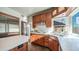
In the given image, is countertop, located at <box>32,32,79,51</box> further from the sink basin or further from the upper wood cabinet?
the upper wood cabinet

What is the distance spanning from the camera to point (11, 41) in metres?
1.62

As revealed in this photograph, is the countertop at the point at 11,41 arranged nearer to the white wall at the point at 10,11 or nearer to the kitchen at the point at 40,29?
the kitchen at the point at 40,29

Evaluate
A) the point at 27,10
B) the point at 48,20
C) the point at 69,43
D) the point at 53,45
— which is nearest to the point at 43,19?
the point at 48,20

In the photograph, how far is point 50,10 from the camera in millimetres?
1672

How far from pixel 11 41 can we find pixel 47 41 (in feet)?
1.76

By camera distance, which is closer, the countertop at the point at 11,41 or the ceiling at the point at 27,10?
the countertop at the point at 11,41

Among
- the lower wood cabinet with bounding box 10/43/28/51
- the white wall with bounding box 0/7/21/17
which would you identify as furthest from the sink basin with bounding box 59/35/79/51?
the white wall with bounding box 0/7/21/17

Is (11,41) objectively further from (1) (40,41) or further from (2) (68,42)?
(2) (68,42)

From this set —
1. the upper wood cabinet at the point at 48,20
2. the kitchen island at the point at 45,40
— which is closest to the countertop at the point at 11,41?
the kitchen island at the point at 45,40

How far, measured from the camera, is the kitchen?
5.31 feet

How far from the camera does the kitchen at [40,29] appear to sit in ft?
5.31
